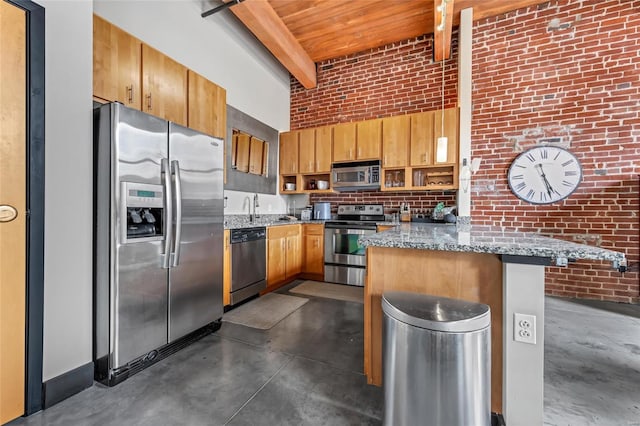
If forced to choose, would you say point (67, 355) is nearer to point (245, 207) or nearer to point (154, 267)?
point (154, 267)

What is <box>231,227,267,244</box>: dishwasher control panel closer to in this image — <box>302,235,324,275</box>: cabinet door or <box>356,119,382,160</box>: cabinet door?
<box>302,235,324,275</box>: cabinet door

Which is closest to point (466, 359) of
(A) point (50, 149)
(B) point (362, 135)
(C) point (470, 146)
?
(A) point (50, 149)

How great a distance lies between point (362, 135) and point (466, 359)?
3.50 m

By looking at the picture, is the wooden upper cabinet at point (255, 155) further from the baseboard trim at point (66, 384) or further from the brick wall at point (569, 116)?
the baseboard trim at point (66, 384)

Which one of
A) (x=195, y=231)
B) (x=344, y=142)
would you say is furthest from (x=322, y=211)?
(x=195, y=231)

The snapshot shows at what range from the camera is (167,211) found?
1.85 meters

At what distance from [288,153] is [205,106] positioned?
1.92 metres

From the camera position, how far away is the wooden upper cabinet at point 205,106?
103 inches

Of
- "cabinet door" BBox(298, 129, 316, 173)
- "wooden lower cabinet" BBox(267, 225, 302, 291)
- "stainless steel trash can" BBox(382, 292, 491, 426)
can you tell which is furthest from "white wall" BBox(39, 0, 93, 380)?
"cabinet door" BBox(298, 129, 316, 173)

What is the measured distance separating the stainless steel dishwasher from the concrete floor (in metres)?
0.53

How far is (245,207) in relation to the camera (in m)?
3.85

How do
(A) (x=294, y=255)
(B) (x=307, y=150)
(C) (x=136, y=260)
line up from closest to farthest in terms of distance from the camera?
→ 1. (C) (x=136, y=260)
2. (A) (x=294, y=255)
3. (B) (x=307, y=150)

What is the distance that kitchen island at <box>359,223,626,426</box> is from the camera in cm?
113

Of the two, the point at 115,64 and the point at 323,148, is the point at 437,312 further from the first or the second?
the point at 323,148
